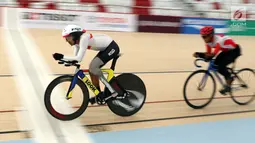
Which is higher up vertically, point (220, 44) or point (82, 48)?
point (82, 48)

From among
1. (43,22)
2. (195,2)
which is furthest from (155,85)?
Result: (195,2)

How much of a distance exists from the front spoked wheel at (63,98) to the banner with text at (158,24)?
838cm

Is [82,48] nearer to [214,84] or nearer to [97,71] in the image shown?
[97,71]

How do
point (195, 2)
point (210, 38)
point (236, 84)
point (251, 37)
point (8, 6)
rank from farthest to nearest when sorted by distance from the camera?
point (195, 2)
point (251, 37)
point (8, 6)
point (236, 84)
point (210, 38)

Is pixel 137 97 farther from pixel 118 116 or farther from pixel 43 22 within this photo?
pixel 43 22

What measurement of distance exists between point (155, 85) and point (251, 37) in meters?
8.86

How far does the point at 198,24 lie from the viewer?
1361cm

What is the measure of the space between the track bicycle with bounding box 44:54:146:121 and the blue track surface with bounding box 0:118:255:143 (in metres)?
0.48

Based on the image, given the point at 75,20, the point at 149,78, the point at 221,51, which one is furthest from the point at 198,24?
the point at 221,51

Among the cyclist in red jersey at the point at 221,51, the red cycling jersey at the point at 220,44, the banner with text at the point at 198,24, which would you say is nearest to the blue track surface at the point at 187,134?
the cyclist in red jersey at the point at 221,51

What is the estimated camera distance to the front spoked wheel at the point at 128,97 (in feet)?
15.4

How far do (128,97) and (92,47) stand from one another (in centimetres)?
82

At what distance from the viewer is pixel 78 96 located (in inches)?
181

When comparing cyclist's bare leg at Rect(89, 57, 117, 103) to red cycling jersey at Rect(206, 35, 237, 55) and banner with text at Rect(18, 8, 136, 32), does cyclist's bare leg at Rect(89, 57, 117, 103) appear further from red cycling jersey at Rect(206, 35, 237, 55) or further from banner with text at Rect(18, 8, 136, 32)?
banner with text at Rect(18, 8, 136, 32)
